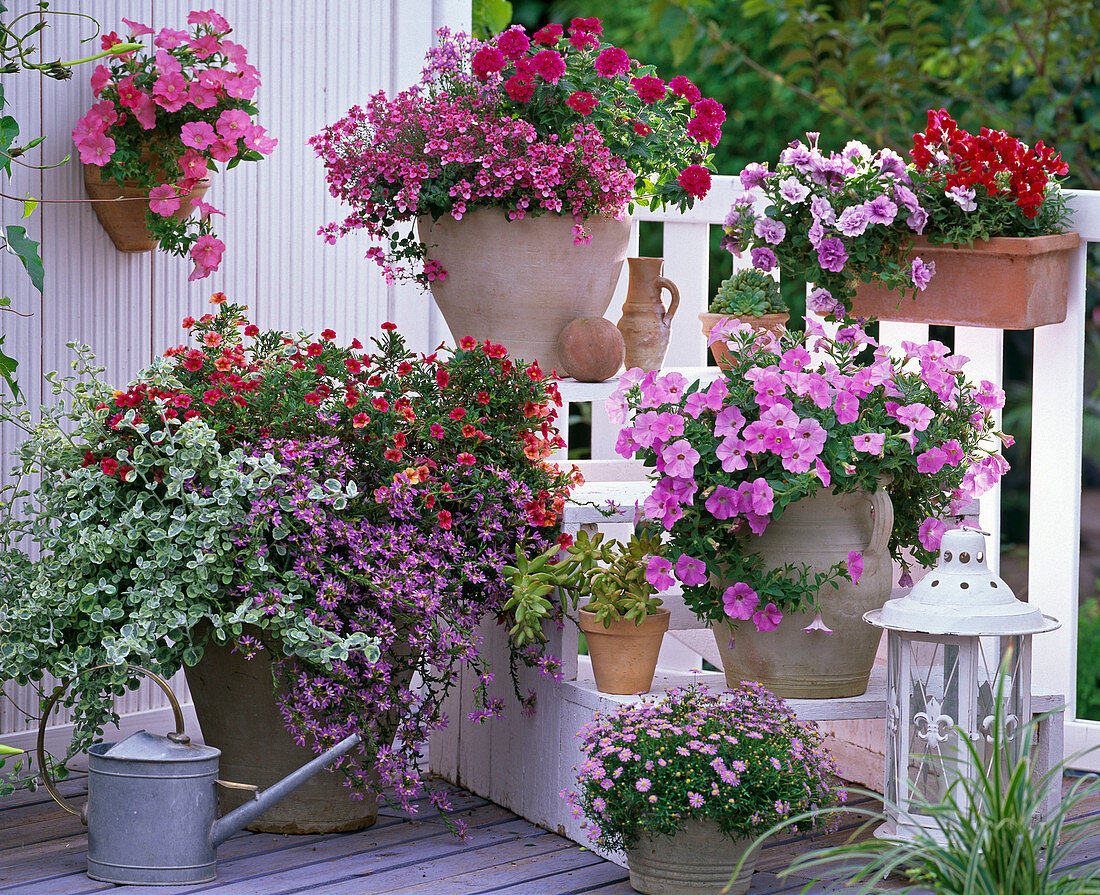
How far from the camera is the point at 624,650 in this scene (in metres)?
2.84

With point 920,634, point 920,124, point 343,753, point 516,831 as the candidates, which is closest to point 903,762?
point 920,634

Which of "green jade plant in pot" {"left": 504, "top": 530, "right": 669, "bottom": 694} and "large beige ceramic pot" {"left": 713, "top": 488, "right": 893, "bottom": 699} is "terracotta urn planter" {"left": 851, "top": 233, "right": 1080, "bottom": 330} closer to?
"large beige ceramic pot" {"left": 713, "top": 488, "right": 893, "bottom": 699}

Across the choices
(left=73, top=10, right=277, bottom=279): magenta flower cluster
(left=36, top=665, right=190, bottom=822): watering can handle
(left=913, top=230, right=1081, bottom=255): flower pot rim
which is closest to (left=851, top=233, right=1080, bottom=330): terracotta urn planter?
(left=913, top=230, right=1081, bottom=255): flower pot rim

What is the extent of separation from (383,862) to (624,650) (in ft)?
1.94

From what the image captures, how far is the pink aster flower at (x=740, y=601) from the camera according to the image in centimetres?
271

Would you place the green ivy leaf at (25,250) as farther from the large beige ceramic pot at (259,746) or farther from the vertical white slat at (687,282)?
the vertical white slat at (687,282)

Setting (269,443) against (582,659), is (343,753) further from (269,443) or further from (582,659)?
(582,659)

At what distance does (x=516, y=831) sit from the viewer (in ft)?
9.93

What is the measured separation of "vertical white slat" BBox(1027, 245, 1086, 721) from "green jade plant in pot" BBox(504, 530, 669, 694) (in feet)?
3.26

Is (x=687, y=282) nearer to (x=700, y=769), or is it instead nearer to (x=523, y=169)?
(x=523, y=169)

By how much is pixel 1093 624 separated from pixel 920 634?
3.51 m

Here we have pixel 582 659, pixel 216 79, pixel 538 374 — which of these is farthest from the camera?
pixel 582 659

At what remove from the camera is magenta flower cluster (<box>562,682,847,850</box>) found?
250 centimetres

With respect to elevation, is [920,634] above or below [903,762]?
above
